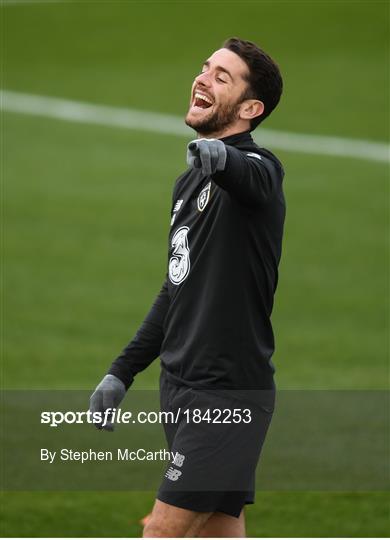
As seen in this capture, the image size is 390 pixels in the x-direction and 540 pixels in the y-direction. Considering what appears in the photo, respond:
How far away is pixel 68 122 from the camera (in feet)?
82.3

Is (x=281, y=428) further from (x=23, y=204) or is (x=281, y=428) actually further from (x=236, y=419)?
(x=23, y=204)

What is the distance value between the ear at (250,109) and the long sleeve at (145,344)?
3.18 feet

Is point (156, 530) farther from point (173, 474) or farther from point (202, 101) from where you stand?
point (202, 101)

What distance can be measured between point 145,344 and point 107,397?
335 millimetres

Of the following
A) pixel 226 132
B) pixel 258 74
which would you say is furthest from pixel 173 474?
pixel 258 74

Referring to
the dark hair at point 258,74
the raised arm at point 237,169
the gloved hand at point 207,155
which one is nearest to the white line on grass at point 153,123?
the dark hair at point 258,74

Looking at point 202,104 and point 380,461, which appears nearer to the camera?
point 202,104

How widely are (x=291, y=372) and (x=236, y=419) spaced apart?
24.0ft

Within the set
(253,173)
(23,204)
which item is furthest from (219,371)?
(23,204)

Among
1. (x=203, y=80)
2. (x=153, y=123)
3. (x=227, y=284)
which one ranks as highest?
(x=203, y=80)

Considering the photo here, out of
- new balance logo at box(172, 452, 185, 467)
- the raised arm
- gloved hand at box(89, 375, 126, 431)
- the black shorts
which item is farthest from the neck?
new balance logo at box(172, 452, 185, 467)

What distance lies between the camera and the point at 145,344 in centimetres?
657

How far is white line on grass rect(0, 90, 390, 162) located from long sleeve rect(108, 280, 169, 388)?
15.9 m

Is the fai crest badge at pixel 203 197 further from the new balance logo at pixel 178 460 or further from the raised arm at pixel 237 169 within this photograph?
the new balance logo at pixel 178 460
